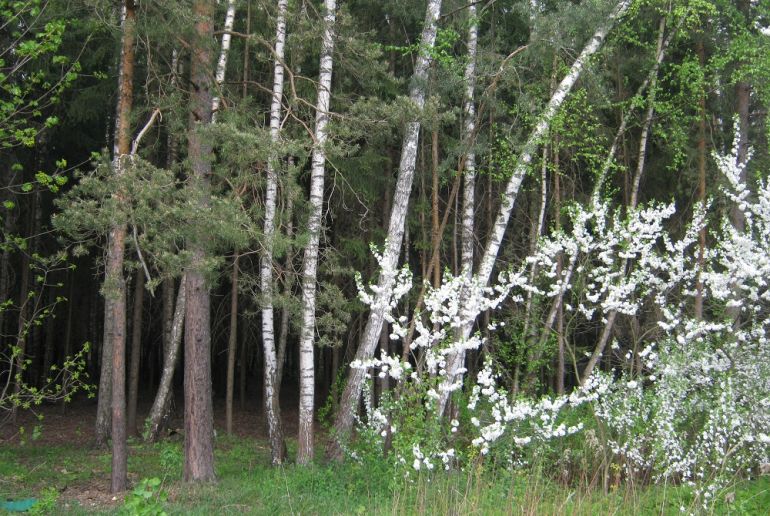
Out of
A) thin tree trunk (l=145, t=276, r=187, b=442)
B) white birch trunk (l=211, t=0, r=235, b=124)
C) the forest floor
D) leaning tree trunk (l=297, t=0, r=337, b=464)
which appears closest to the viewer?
the forest floor

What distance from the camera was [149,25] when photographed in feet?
29.0

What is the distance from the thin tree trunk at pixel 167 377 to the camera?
12.6 meters

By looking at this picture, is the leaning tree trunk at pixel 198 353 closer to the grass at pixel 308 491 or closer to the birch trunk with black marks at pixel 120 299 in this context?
the grass at pixel 308 491

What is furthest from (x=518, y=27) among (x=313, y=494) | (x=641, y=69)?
(x=313, y=494)

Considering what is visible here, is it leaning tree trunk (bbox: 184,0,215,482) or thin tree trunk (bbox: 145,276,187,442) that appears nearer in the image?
leaning tree trunk (bbox: 184,0,215,482)

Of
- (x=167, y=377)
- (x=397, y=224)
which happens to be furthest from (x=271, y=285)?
(x=167, y=377)

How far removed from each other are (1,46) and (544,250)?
9.76 metres

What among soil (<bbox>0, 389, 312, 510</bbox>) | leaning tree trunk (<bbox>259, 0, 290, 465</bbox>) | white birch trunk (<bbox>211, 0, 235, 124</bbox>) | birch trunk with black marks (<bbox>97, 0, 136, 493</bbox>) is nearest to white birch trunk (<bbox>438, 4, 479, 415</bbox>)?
leaning tree trunk (<bbox>259, 0, 290, 465</bbox>)

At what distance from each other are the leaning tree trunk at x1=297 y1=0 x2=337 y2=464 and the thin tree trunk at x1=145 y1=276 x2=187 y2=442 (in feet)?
9.61

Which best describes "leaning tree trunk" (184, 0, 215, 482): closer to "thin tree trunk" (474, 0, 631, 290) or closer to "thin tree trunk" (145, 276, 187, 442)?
"thin tree trunk" (145, 276, 187, 442)

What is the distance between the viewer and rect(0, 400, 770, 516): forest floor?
5652mm

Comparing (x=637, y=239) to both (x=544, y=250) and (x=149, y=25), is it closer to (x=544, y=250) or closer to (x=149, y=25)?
(x=544, y=250)

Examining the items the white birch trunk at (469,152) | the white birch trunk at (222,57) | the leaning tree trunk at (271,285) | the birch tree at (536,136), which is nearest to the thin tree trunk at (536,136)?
the birch tree at (536,136)

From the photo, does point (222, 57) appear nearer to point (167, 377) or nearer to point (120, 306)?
point (120, 306)
